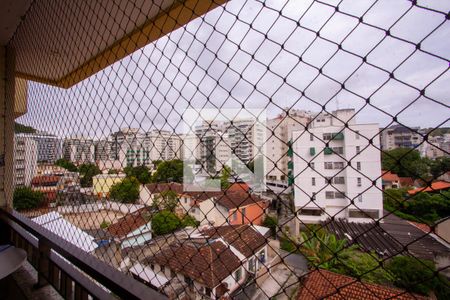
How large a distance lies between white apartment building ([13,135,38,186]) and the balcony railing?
0.57 m

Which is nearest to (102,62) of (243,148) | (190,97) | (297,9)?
(190,97)

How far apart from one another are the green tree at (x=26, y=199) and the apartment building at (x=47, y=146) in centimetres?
30

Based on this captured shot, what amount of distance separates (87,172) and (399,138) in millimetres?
1699

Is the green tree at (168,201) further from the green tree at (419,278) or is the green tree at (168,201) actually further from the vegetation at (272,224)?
the green tree at (419,278)

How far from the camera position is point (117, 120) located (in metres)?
1.12

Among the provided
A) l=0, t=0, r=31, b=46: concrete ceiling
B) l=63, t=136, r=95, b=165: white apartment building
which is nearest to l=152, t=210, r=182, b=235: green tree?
l=63, t=136, r=95, b=165: white apartment building

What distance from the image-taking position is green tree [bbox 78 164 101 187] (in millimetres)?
1446

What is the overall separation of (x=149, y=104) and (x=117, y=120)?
28 centimetres

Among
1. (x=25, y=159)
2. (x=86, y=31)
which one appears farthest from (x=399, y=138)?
(x=25, y=159)

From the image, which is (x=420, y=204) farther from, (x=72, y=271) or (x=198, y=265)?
(x=72, y=271)

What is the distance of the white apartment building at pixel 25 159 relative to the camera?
2.12m

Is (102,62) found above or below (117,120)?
above

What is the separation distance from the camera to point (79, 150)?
1.62 metres

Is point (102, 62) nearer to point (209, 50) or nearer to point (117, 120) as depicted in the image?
point (117, 120)
